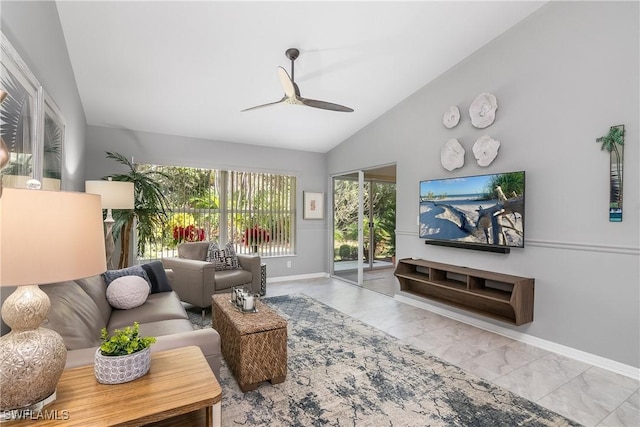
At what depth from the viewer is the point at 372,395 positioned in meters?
2.17

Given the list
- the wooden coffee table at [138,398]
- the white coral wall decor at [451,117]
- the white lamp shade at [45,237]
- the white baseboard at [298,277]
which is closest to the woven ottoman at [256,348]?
the wooden coffee table at [138,398]

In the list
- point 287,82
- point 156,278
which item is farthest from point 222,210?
point 287,82

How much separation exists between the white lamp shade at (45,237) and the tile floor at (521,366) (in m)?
2.71

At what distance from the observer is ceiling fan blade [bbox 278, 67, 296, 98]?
2.68m

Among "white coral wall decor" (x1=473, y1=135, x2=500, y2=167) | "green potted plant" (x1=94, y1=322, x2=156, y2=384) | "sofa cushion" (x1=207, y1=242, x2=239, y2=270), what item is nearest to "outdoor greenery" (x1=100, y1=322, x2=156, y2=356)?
"green potted plant" (x1=94, y1=322, x2=156, y2=384)

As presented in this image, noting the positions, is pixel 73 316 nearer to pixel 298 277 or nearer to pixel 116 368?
pixel 116 368

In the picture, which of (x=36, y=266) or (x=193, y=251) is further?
(x=193, y=251)

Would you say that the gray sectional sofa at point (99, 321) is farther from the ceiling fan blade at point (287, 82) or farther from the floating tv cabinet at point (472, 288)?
the floating tv cabinet at point (472, 288)

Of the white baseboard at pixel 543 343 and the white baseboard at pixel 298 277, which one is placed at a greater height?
the white baseboard at pixel 298 277

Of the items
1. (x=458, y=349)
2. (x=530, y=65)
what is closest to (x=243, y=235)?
(x=458, y=349)

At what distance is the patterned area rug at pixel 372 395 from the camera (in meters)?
1.92

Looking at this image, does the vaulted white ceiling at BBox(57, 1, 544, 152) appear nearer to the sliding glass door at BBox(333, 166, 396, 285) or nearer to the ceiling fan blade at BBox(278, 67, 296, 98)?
the ceiling fan blade at BBox(278, 67, 296, 98)

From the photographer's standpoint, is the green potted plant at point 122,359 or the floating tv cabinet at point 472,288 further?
the floating tv cabinet at point 472,288

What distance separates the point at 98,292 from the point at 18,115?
4.50ft
